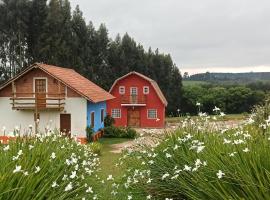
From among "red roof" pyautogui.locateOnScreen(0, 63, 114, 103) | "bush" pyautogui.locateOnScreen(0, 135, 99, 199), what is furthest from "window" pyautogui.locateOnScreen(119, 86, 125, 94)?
"bush" pyautogui.locateOnScreen(0, 135, 99, 199)

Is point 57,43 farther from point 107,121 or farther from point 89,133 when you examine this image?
point 89,133

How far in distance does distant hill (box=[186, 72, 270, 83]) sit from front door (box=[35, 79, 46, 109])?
3635 cm

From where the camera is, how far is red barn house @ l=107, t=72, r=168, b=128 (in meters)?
45.0

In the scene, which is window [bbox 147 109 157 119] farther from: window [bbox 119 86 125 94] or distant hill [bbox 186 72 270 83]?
distant hill [bbox 186 72 270 83]

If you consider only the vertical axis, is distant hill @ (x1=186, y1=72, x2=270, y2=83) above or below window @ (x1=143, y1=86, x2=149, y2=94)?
above

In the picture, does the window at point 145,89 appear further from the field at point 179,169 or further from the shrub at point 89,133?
the field at point 179,169

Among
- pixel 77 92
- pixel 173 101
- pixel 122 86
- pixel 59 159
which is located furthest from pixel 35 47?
pixel 59 159

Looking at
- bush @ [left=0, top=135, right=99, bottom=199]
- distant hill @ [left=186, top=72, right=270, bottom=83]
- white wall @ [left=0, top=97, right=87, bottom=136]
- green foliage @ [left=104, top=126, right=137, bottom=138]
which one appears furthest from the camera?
distant hill @ [left=186, top=72, right=270, bottom=83]

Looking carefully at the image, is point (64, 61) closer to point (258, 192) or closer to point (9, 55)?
point (9, 55)

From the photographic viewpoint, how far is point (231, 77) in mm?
71312

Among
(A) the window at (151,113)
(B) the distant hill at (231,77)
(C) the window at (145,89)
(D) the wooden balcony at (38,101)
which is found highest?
(B) the distant hill at (231,77)

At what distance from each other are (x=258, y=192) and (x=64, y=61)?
4621cm

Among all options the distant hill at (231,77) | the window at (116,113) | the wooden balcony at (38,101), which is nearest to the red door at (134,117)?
the window at (116,113)

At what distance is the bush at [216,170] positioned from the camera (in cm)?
504
